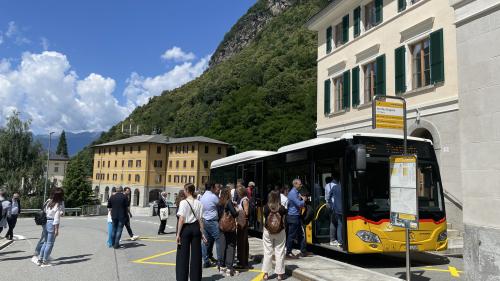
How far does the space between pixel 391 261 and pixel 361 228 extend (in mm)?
2220

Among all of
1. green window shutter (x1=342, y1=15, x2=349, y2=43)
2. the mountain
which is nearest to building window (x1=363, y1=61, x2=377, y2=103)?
green window shutter (x1=342, y1=15, x2=349, y2=43)

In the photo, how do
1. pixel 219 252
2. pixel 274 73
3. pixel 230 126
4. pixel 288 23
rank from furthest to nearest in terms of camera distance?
pixel 288 23, pixel 274 73, pixel 230 126, pixel 219 252

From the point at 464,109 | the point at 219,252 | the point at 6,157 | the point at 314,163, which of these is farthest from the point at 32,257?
the point at 6,157

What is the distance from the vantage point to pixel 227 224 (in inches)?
366

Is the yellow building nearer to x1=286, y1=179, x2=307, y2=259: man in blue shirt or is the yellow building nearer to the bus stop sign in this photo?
x1=286, y1=179, x2=307, y2=259: man in blue shirt

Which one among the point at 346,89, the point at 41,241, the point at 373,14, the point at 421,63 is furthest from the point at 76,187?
the point at 41,241

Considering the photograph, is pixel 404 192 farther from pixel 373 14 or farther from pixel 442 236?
pixel 373 14

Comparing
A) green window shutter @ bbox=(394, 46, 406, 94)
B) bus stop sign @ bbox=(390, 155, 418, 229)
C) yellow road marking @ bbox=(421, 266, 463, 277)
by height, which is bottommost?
yellow road marking @ bbox=(421, 266, 463, 277)

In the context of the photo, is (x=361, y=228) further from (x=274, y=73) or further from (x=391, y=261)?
(x=274, y=73)

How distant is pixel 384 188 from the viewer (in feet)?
32.7

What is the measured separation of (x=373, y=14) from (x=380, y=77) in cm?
339

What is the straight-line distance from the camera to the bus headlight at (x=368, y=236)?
31.3 feet

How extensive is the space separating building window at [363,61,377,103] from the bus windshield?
1063 cm

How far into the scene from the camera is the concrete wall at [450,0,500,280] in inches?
285
